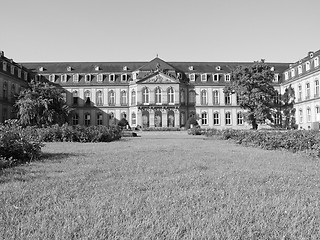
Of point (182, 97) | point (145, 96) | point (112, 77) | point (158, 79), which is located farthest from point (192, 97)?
point (112, 77)

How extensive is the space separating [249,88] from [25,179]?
1571 inches

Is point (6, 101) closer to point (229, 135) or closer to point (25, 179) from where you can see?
point (229, 135)

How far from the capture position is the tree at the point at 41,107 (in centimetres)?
2955

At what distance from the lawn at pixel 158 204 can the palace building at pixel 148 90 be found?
43.1 m

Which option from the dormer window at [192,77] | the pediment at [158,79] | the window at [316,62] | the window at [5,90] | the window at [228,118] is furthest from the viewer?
the window at [228,118]

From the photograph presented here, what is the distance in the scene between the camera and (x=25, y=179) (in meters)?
5.66

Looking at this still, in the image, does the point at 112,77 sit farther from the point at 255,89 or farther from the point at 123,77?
the point at 255,89

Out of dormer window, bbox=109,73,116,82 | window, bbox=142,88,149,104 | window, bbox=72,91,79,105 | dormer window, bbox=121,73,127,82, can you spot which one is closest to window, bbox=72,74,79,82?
window, bbox=72,91,79,105

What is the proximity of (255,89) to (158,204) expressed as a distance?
4002cm

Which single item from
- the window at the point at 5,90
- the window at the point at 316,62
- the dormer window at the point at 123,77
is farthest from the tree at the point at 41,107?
the window at the point at 316,62

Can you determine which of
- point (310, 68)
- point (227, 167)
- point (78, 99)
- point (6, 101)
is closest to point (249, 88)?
point (310, 68)

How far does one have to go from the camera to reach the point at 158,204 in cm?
401

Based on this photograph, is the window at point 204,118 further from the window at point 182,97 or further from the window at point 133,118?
the window at point 133,118

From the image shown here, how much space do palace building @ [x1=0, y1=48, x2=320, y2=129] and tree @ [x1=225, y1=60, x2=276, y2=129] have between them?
1036cm
